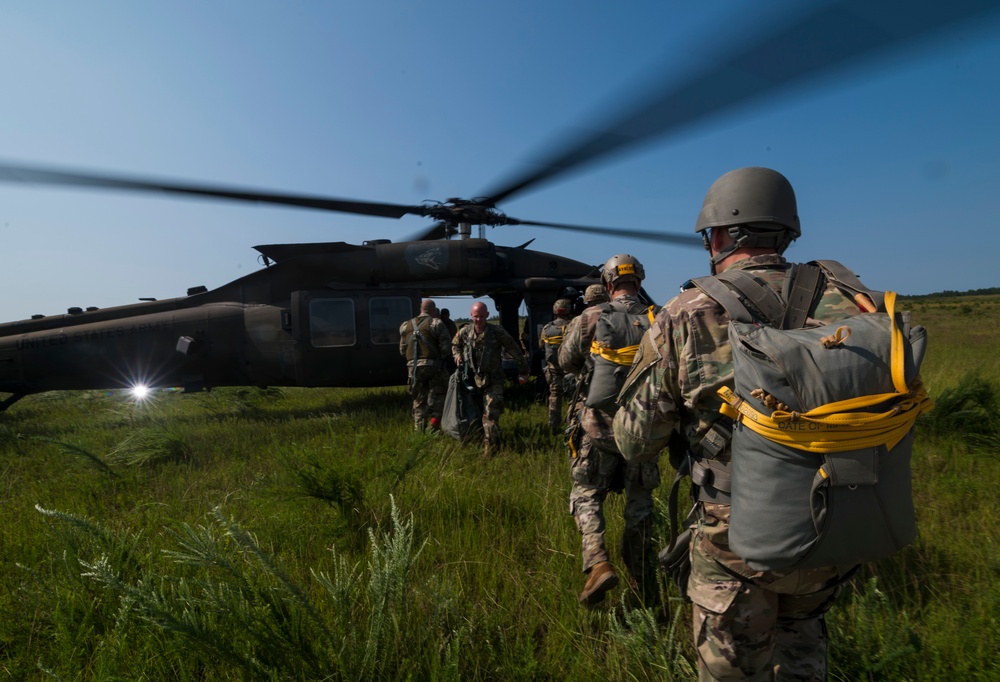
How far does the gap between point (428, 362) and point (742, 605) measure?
491cm

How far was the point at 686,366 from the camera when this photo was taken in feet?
5.46

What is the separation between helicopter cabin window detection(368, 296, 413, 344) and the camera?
25.7ft

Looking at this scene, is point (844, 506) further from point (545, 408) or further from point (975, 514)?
point (545, 408)

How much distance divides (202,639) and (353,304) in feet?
20.5

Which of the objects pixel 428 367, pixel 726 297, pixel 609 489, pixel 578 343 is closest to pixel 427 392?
pixel 428 367

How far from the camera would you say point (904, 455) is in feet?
4.62

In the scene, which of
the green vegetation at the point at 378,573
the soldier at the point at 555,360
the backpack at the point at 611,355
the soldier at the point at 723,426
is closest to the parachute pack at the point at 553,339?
the soldier at the point at 555,360

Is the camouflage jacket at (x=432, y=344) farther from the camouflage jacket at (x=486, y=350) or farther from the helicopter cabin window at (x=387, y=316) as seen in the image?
the helicopter cabin window at (x=387, y=316)

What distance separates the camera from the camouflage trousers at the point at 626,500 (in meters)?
2.82

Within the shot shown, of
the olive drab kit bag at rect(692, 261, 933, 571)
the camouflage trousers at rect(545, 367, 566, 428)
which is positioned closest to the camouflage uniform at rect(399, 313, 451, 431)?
the camouflage trousers at rect(545, 367, 566, 428)

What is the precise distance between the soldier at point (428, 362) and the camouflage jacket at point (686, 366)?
4439 mm

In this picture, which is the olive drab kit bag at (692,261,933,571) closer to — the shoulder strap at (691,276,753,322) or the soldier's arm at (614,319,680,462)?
the shoulder strap at (691,276,753,322)

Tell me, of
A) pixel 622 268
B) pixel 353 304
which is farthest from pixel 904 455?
pixel 353 304

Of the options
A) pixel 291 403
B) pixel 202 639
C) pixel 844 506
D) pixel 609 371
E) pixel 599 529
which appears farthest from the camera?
pixel 291 403
